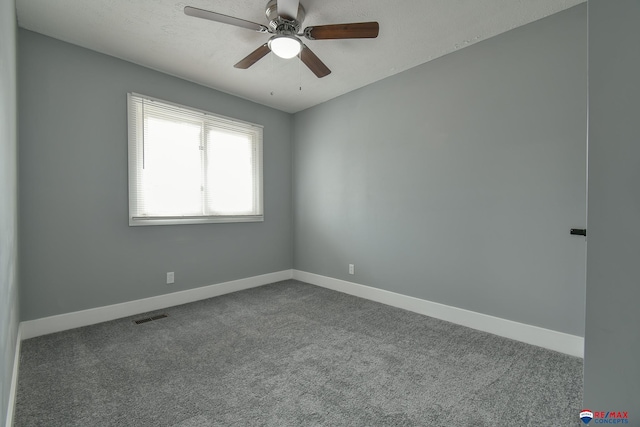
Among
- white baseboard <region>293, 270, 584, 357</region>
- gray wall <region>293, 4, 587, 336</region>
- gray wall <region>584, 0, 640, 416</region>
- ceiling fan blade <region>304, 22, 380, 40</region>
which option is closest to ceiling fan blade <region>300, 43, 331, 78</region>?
ceiling fan blade <region>304, 22, 380, 40</region>

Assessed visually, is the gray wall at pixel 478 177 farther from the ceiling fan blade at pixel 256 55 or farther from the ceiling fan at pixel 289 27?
the ceiling fan blade at pixel 256 55

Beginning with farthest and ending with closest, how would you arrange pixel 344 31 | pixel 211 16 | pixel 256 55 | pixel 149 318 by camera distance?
pixel 149 318 → pixel 256 55 → pixel 344 31 → pixel 211 16

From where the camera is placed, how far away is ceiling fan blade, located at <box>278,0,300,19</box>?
183 cm

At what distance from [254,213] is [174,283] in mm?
1370

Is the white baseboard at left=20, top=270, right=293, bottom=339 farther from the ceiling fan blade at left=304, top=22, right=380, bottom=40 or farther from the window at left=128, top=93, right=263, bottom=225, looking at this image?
the ceiling fan blade at left=304, top=22, right=380, bottom=40

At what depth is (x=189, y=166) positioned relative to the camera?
11.1 ft

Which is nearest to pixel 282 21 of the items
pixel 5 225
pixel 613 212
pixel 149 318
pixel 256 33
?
pixel 256 33

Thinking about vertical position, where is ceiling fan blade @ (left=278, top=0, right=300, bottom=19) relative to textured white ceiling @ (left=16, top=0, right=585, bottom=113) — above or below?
below

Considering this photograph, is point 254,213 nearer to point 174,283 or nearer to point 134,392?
point 174,283

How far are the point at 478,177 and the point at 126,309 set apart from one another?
12.3 ft

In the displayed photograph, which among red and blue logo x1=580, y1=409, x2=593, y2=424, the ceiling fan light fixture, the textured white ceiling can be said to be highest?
the textured white ceiling

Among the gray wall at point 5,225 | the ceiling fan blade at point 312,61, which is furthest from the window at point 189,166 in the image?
the ceiling fan blade at point 312,61

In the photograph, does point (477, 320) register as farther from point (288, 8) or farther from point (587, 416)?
point (288, 8)

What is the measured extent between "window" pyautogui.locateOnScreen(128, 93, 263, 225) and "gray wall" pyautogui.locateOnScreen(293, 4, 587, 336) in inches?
50.4
